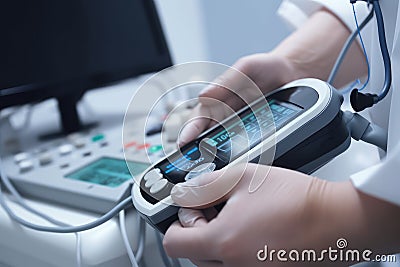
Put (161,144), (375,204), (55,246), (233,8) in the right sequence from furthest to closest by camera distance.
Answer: (233,8), (161,144), (55,246), (375,204)

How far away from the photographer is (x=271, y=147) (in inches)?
11.9

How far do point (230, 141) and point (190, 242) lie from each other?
107mm

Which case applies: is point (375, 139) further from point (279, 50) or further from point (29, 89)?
point (29, 89)

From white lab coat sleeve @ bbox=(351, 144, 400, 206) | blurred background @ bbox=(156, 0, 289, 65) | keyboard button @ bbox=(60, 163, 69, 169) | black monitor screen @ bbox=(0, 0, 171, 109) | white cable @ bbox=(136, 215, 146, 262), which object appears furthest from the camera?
blurred background @ bbox=(156, 0, 289, 65)

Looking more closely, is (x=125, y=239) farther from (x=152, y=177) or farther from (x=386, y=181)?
(x=386, y=181)

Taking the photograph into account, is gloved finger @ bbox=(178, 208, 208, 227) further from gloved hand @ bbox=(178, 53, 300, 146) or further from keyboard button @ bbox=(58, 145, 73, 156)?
keyboard button @ bbox=(58, 145, 73, 156)

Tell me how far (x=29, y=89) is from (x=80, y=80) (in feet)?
0.29

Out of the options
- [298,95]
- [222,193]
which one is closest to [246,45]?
[298,95]

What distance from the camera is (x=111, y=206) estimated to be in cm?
36

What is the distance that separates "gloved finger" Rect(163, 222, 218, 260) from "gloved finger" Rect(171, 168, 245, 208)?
0.07 ft

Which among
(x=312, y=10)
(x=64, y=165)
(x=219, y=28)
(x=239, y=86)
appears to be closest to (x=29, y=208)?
(x=64, y=165)

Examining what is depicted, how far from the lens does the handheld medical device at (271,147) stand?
30cm

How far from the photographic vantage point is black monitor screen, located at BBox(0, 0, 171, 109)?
59cm

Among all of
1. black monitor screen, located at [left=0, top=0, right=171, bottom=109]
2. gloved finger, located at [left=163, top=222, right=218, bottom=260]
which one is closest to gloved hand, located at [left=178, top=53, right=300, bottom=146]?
gloved finger, located at [left=163, top=222, right=218, bottom=260]
